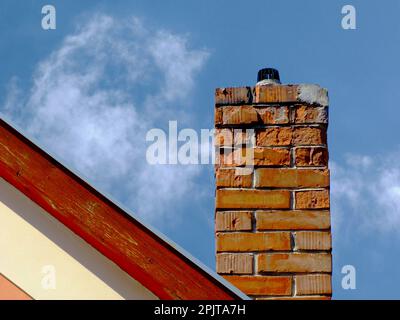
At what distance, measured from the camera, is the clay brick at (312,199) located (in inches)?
159

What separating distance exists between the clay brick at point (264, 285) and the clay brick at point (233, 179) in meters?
0.46

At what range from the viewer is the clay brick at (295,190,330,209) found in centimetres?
404

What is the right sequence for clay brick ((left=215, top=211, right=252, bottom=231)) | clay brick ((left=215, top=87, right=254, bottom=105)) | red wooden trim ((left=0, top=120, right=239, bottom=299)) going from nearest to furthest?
1. red wooden trim ((left=0, top=120, right=239, bottom=299))
2. clay brick ((left=215, top=211, right=252, bottom=231))
3. clay brick ((left=215, top=87, right=254, bottom=105))

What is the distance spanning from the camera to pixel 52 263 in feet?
12.3

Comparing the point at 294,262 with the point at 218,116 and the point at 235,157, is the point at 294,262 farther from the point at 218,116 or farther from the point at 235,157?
the point at 218,116

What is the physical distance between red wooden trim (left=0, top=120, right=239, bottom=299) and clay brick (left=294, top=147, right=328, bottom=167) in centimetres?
83

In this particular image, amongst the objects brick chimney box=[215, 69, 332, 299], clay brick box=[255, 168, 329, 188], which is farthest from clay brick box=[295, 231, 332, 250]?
clay brick box=[255, 168, 329, 188]

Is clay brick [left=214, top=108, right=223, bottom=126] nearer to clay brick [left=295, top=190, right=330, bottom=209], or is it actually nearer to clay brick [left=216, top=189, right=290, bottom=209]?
clay brick [left=216, top=189, right=290, bottom=209]

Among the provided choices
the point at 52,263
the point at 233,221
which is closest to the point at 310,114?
the point at 233,221

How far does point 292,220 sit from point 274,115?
1.80 ft

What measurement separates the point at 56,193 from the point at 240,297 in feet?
3.10

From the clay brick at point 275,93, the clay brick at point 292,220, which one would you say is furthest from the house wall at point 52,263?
the clay brick at point 275,93
